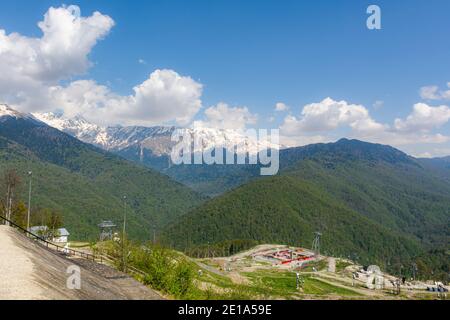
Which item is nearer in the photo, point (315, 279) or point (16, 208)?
point (16, 208)

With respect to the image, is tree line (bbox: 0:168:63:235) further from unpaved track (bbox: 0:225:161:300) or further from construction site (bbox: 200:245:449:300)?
unpaved track (bbox: 0:225:161:300)

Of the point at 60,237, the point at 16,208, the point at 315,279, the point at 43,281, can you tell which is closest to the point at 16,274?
the point at 43,281

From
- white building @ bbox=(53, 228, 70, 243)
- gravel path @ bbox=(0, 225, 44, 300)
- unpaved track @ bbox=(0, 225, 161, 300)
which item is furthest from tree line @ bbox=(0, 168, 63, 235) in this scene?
gravel path @ bbox=(0, 225, 44, 300)

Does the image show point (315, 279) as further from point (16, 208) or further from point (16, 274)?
point (16, 274)

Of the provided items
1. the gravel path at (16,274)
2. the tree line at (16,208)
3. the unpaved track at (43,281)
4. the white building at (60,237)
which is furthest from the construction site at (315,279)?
the tree line at (16,208)

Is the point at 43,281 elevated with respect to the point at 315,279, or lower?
elevated

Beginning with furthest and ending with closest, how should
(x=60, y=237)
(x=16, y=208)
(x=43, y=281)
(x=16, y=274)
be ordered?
1. (x=60, y=237)
2. (x=16, y=208)
3. (x=43, y=281)
4. (x=16, y=274)

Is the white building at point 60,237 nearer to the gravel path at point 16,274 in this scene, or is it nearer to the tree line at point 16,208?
the tree line at point 16,208

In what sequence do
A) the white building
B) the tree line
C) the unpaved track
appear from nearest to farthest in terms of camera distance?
the unpaved track < the tree line < the white building

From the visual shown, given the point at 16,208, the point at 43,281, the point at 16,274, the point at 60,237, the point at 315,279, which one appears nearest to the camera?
the point at 16,274
